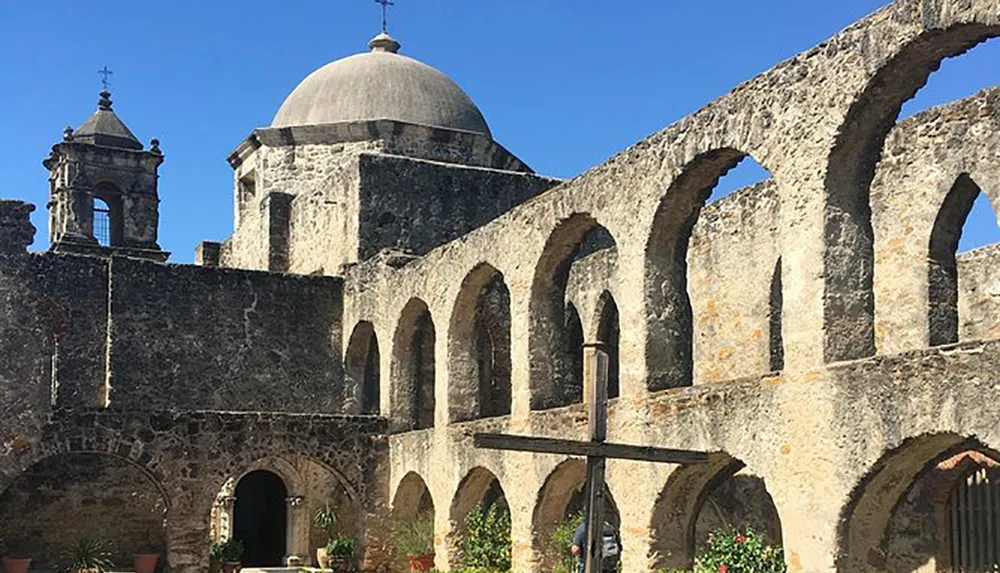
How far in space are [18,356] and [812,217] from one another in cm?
991

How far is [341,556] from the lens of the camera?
1725 cm

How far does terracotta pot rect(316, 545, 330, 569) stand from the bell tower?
29.7 feet

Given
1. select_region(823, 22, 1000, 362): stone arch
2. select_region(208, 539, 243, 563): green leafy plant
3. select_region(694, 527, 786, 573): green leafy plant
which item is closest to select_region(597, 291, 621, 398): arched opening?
select_region(208, 539, 243, 563): green leafy plant

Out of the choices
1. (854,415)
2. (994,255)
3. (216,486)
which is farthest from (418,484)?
(854,415)

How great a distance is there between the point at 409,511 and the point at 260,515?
481cm

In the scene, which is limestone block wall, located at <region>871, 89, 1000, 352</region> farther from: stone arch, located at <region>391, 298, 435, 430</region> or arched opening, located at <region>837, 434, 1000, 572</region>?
stone arch, located at <region>391, 298, 435, 430</region>

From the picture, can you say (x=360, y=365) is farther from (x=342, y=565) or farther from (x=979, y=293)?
(x=979, y=293)

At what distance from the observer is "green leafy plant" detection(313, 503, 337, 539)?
1834 cm

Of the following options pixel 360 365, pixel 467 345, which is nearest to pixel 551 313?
pixel 467 345

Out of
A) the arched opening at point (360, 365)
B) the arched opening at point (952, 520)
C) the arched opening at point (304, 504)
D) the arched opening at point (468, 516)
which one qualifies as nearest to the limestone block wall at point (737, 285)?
the arched opening at point (952, 520)

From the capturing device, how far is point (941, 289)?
42.9 feet

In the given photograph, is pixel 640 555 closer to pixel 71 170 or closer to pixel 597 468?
pixel 597 468

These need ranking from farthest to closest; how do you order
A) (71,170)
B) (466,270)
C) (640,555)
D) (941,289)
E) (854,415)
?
(71,170)
(466,270)
(941,289)
(640,555)
(854,415)

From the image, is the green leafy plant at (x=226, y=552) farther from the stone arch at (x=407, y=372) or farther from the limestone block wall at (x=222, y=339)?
the stone arch at (x=407, y=372)
